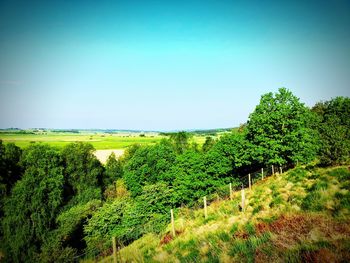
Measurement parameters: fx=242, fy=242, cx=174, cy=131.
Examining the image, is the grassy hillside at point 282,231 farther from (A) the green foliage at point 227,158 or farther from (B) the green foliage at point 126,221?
(A) the green foliage at point 227,158

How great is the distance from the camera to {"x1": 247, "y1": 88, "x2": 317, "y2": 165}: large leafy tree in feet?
87.2

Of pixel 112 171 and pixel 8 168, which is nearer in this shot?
pixel 8 168

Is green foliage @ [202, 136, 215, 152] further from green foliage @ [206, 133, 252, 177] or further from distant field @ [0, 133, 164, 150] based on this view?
green foliage @ [206, 133, 252, 177]

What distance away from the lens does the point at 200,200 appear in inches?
1160

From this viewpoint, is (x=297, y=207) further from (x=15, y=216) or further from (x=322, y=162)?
(x=15, y=216)

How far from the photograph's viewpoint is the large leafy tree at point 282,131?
26.6 metres

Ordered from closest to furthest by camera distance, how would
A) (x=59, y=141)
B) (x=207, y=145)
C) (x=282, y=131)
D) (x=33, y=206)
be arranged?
(x=282, y=131), (x=33, y=206), (x=207, y=145), (x=59, y=141)

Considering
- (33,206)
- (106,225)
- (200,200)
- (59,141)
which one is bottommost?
(106,225)

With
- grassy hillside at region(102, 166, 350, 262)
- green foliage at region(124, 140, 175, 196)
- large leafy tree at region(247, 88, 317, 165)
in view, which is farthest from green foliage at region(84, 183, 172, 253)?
large leafy tree at region(247, 88, 317, 165)

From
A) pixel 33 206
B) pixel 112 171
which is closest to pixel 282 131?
pixel 33 206

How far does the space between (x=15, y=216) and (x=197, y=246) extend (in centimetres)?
2866

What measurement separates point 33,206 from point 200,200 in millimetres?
21426

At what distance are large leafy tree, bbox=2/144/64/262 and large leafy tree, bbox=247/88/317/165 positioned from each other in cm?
2836

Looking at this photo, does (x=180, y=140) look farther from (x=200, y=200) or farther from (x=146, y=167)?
(x=200, y=200)
